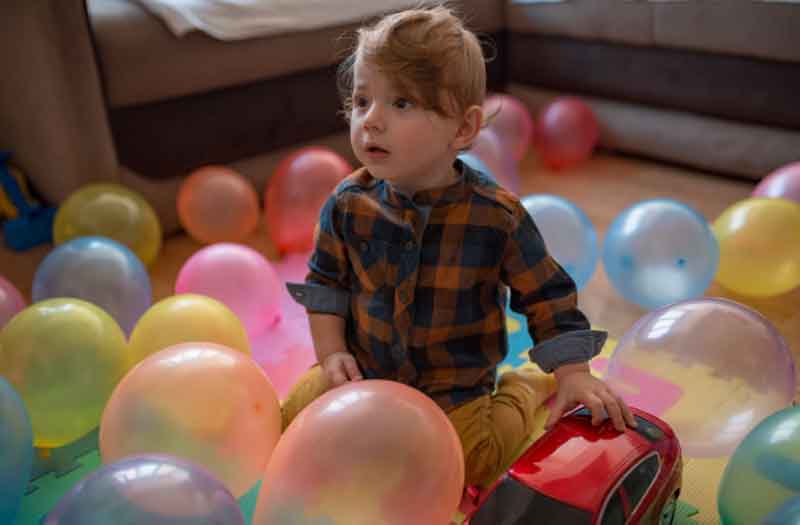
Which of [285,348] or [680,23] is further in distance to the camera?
→ [680,23]

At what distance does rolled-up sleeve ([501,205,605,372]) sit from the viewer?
100 cm

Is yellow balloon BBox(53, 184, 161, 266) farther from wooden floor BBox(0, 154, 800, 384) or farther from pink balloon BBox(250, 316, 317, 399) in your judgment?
pink balloon BBox(250, 316, 317, 399)

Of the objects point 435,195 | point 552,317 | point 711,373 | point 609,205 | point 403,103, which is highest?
point 403,103

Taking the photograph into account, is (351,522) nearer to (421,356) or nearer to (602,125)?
(421,356)

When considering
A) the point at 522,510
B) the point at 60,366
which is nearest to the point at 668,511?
the point at 522,510

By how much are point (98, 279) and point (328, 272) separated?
Result: 0.51 metres

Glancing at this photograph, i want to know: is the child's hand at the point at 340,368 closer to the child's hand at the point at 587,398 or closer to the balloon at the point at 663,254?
the child's hand at the point at 587,398

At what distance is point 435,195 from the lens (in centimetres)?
103

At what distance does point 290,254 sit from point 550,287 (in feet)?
3.13

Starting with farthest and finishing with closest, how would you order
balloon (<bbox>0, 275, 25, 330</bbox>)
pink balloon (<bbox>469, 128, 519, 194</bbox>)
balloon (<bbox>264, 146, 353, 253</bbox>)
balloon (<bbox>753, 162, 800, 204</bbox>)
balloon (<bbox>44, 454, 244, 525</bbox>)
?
pink balloon (<bbox>469, 128, 519, 194</bbox>) → balloon (<bbox>264, 146, 353, 253</bbox>) → balloon (<bbox>753, 162, 800, 204</bbox>) → balloon (<bbox>0, 275, 25, 330</bbox>) → balloon (<bbox>44, 454, 244, 525</bbox>)

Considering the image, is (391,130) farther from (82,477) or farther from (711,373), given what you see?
(82,477)

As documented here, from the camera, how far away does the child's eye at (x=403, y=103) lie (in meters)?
0.96

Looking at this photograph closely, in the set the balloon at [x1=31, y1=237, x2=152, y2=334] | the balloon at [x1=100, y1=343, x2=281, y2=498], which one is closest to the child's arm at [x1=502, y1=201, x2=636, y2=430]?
the balloon at [x1=100, y1=343, x2=281, y2=498]

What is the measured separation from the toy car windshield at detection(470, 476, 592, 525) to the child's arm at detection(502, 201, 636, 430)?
14 centimetres
